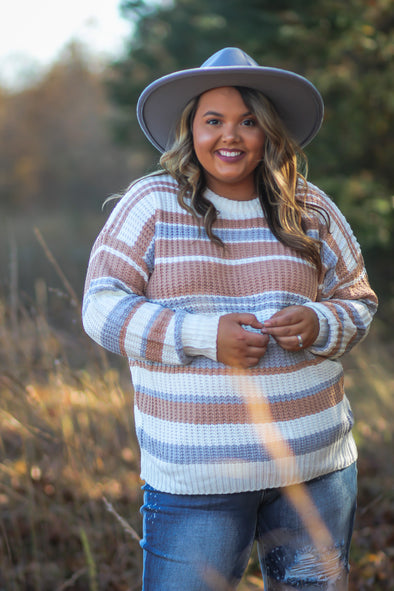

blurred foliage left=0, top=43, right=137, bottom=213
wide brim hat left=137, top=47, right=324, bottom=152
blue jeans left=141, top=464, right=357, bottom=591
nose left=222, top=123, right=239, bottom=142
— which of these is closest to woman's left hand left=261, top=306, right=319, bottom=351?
blue jeans left=141, top=464, right=357, bottom=591

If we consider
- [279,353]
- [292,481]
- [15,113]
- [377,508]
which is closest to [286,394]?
[279,353]

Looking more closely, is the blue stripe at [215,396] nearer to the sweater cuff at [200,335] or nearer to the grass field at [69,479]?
the sweater cuff at [200,335]

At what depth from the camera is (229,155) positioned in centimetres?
151

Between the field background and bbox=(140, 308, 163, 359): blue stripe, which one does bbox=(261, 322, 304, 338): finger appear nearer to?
bbox=(140, 308, 163, 359): blue stripe

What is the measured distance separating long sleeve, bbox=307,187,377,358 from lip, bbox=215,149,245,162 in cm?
29

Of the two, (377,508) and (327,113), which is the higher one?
(327,113)

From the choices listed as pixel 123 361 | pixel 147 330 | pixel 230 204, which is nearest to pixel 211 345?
pixel 147 330

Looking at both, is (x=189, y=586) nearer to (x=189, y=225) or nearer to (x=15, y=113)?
(x=189, y=225)

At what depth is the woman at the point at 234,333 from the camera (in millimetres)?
1335

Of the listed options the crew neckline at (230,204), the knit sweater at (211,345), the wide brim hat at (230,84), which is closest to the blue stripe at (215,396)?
the knit sweater at (211,345)

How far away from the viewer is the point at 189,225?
1455 mm

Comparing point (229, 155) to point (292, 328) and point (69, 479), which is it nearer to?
point (292, 328)

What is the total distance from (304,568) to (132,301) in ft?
2.47

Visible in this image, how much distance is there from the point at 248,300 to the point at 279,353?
147 mm
